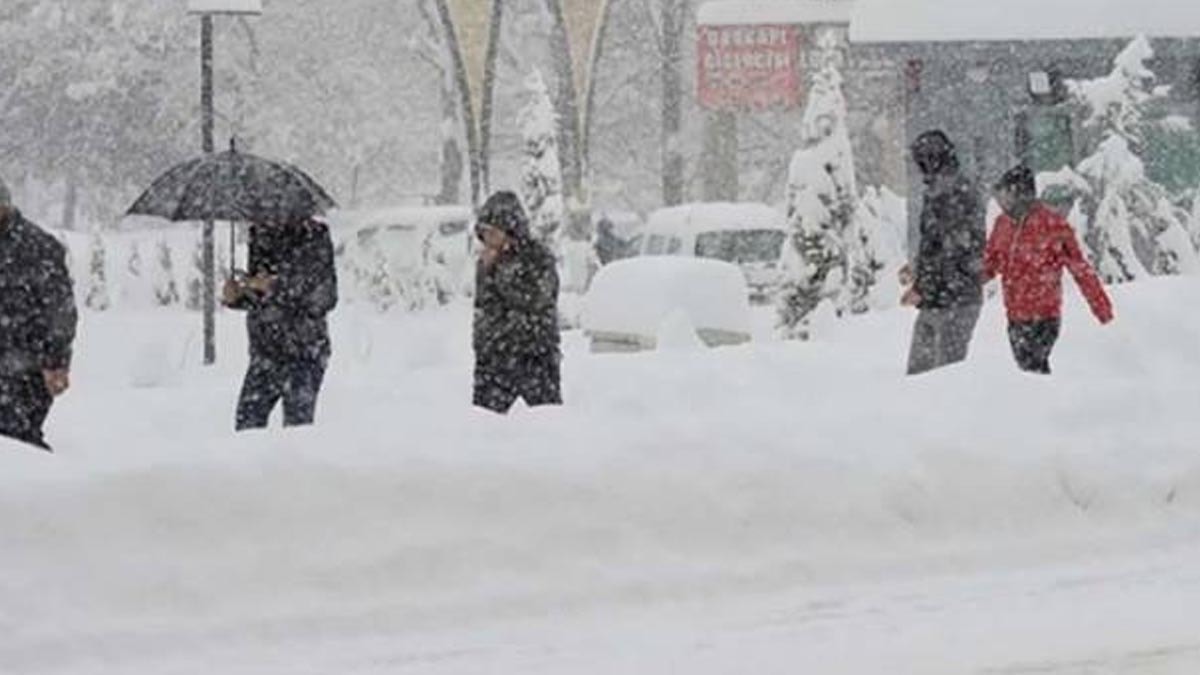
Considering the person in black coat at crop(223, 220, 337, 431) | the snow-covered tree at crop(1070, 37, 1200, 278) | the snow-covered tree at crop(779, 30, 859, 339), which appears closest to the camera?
the person in black coat at crop(223, 220, 337, 431)

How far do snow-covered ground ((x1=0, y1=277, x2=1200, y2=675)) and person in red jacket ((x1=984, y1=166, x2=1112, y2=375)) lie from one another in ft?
4.65

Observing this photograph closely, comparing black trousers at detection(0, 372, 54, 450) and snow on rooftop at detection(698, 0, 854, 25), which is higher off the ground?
snow on rooftop at detection(698, 0, 854, 25)

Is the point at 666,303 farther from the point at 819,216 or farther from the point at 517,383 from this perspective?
the point at 517,383

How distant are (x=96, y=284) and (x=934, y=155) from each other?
70.4 feet

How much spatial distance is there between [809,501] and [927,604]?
964 mm

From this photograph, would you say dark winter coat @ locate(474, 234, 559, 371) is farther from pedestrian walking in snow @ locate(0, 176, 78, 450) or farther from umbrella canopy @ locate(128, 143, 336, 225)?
pedestrian walking in snow @ locate(0, 176, 78, 450)

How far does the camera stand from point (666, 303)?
1945cm

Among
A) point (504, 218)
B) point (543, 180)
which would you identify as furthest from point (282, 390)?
point (543, 180)

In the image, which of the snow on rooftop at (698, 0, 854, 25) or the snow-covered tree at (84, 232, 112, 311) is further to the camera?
the snow on rooftop at (698, 0, 854, 25)

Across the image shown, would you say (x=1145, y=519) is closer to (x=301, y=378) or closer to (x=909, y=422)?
(x=909, y=422)

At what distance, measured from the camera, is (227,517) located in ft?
26.9

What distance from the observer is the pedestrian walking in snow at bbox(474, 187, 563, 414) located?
36.0 ft

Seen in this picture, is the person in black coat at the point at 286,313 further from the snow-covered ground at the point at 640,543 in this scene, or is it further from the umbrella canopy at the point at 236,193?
the snow-covered ground at the point at 640,543

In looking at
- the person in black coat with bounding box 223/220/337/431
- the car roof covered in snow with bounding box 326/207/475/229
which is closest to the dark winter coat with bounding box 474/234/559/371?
the person in black coat with bounding box 223/220/337/431
